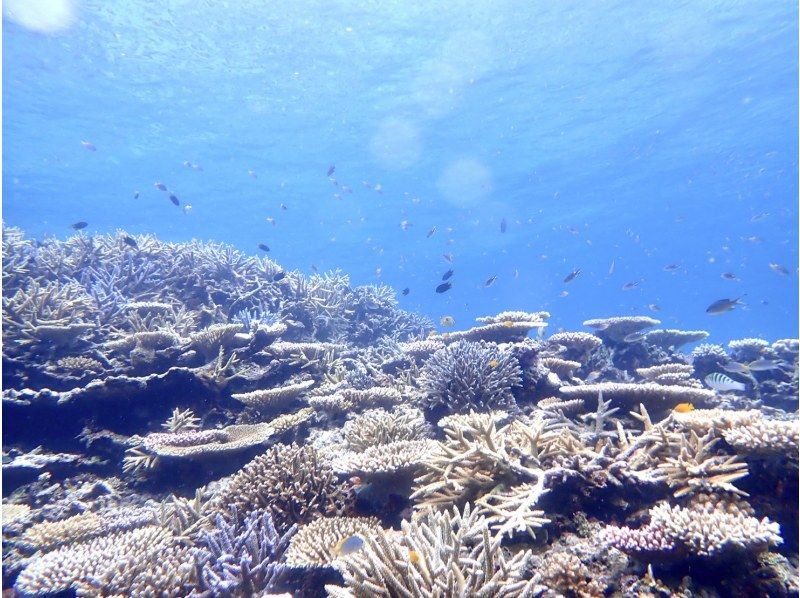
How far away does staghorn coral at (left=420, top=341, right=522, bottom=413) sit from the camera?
577cm

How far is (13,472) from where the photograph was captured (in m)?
5.86

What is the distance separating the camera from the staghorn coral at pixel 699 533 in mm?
2668

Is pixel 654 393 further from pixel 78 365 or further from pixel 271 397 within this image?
pixel 78 365

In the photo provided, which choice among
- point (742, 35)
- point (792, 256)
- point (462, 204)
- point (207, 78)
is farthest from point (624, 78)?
point (792, 256)

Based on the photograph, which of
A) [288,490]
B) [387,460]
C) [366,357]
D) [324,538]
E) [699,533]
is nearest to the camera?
[699,533]

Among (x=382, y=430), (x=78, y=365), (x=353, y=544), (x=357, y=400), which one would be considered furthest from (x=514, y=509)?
(x=78, y=365)

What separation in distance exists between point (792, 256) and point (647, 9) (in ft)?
320

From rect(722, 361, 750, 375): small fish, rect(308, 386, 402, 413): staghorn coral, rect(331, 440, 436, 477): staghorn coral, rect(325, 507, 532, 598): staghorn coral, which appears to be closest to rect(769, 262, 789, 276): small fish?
rect(722, 361, 750, 375): small fish

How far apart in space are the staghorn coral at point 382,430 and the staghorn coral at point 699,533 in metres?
2.64

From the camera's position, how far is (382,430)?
5328 millimetres

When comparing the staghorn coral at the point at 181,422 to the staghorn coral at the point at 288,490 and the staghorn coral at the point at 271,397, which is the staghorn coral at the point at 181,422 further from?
the staghorn coral at the point at 288,490

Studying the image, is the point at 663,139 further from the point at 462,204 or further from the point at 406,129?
the point at 462,204

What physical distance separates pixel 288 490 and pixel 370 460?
918 millimetres

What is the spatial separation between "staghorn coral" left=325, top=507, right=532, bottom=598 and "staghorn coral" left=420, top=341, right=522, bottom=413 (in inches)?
113
